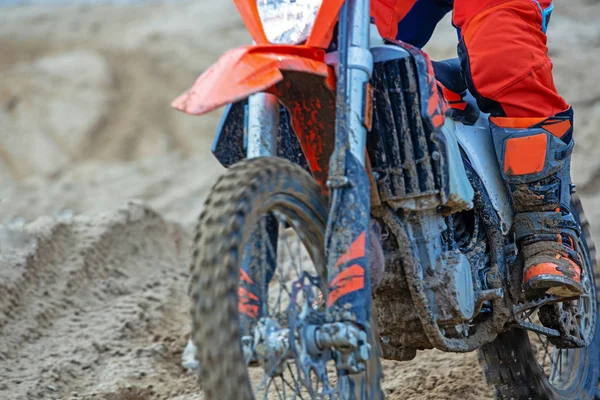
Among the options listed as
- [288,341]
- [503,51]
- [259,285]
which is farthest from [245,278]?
[503,51]

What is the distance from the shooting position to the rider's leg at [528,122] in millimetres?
2660

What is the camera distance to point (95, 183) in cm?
960

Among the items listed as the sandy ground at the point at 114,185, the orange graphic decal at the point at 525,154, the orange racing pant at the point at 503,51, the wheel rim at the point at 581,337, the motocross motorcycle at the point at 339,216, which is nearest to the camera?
the motocross motorcycle at the point at 339,216

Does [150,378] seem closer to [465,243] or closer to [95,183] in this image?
[465,243]

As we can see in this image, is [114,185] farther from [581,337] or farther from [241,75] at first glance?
[241,75]

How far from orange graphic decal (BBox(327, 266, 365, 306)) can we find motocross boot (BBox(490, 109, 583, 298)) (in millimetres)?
896

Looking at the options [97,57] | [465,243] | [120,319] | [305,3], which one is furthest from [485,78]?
[97,57]

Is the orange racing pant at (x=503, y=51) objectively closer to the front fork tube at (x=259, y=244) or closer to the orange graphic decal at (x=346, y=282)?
the front fork tube at (x=259, y=244)

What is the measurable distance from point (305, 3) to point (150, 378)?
2.05m

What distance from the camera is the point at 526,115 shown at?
2770 mm

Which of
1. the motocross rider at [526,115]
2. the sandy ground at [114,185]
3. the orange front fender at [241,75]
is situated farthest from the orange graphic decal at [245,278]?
the sandy ground at [114,185]

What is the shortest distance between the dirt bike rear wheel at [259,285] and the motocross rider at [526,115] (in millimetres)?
829

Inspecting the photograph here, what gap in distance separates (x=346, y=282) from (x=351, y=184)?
0.25m

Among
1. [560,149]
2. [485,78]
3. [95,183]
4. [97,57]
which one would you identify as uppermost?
[97,57]
